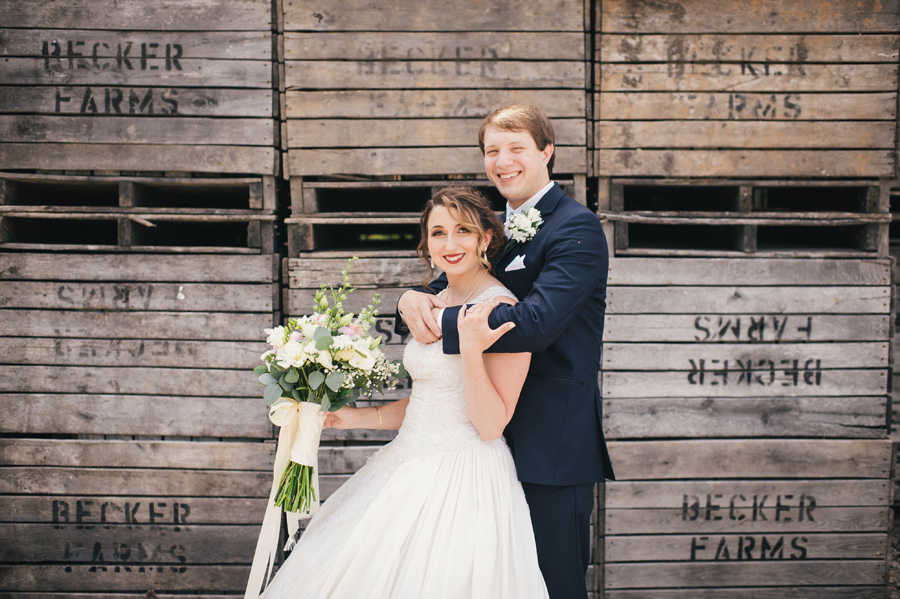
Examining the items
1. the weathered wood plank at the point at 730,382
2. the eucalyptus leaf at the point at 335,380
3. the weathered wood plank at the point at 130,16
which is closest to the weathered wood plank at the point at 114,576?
the eucalyptus leaf at the point at 335,380

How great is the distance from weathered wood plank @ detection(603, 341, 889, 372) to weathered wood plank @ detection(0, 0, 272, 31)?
2.69 metres

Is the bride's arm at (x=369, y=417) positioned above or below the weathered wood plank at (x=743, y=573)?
above

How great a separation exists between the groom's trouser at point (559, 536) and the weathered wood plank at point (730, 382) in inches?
52.7

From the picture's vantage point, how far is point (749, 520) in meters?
3.27

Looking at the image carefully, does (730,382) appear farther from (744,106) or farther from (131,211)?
(131,211)

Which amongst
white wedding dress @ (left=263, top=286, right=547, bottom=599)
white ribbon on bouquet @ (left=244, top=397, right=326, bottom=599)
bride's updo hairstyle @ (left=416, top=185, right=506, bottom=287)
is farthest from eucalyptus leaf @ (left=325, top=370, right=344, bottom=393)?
bride's updo hairstyle @ (left=416, top=185, right=506, bottom=287)

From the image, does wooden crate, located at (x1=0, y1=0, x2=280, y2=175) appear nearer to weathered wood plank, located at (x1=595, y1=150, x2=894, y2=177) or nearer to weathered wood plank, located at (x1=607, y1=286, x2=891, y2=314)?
weathered wood plank, located at (x1=595, y1=150, x2=894, y2=177)

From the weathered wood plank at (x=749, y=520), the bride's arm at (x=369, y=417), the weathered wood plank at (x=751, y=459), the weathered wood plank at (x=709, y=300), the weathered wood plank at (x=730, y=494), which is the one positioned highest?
the weathered wood plank at (x=709, y=300)

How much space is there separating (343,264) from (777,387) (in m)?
2.54

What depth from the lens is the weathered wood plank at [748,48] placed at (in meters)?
3.22

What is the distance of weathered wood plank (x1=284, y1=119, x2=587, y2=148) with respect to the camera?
321 cm

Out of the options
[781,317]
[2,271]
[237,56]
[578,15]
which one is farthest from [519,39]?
[2,271]

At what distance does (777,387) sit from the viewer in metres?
3.27

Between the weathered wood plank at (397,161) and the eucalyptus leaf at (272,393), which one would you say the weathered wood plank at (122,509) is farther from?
the weathered wood plank at (397,161)
